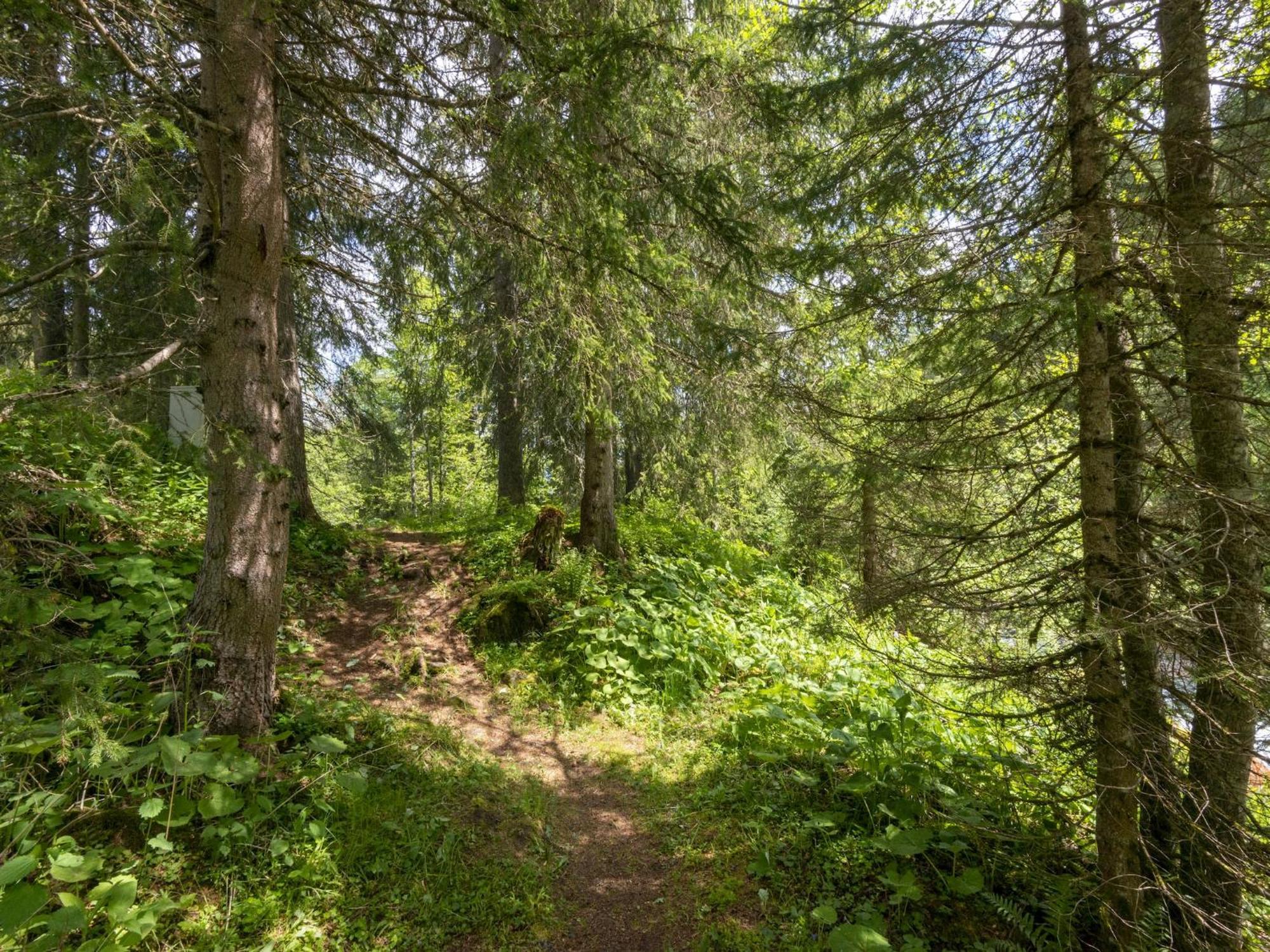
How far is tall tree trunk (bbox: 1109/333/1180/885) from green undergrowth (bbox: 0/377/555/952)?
3.42 metres

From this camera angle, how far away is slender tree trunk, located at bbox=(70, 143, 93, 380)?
11.7 feet

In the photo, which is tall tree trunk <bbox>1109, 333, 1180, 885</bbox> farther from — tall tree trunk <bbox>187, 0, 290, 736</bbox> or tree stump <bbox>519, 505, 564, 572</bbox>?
tree stump <bbox>519, 505, 564, 572</bbox>

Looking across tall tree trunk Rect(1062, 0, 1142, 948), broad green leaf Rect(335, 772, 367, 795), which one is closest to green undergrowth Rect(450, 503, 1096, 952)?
tall tree trunk Rect(1062, 0, 1142, 948)

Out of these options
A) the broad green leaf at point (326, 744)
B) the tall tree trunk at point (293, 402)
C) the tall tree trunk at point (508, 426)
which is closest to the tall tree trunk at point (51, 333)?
the tall tree trunk at point (293, 402)

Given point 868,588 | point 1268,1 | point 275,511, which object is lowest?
point 868,588

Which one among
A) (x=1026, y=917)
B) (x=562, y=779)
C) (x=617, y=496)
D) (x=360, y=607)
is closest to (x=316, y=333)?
(x=360, y=607)

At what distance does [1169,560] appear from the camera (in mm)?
2938

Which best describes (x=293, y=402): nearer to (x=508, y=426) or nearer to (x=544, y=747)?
(x=508, y=426)

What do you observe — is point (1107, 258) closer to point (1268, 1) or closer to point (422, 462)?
point (1268, 1)

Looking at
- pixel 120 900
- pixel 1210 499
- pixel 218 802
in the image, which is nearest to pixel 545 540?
pixel 218 802

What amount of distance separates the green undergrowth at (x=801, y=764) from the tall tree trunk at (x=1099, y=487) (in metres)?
0.22

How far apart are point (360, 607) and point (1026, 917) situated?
271 inches

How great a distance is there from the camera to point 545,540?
26.9ft

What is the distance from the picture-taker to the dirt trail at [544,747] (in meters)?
3.51
